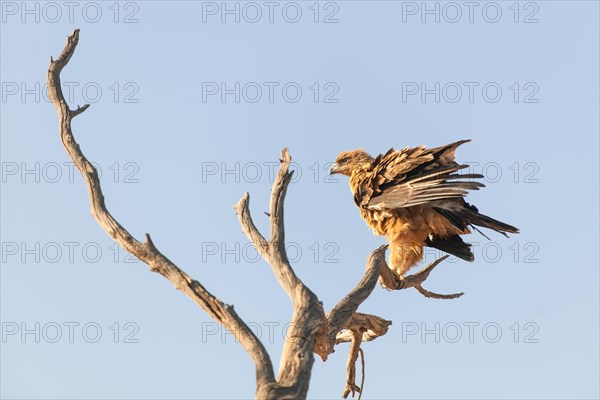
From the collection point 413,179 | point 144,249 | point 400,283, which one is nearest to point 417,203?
point 413,179

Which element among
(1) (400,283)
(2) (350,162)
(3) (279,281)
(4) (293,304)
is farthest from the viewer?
(2) (350,162)

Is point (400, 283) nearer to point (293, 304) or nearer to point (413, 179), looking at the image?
point (413, 179)

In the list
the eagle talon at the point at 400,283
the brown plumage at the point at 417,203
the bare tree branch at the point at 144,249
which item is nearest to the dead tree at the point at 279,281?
the bare tree branch at the point at 144,249

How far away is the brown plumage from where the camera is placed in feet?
23.7

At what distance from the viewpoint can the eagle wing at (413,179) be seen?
23.4ft

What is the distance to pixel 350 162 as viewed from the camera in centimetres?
847

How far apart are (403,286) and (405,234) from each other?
24.3 inches

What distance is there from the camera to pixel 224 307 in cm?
Answer: 474

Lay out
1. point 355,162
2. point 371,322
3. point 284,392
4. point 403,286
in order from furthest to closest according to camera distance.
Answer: point 355,162, point 403,286, point 371,322, point 284,392

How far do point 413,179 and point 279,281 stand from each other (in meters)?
2.68

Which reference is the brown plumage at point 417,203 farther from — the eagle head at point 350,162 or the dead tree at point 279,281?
the dead tree at point 279,281

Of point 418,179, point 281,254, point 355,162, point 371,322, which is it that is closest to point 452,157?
point 418,179

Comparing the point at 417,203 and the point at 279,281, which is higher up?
the point at 417,203

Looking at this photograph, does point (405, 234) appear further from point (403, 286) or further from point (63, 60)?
point (63, 60)
